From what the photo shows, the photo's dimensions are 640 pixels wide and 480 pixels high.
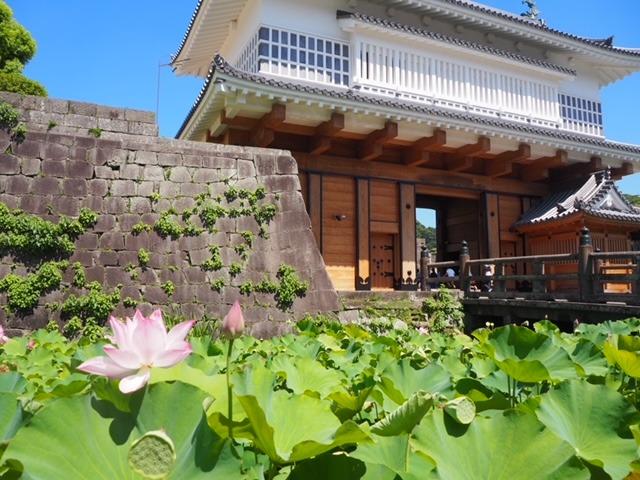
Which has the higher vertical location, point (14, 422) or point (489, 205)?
point (489, 205)

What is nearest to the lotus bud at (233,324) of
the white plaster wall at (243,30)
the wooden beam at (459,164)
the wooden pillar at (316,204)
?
the wooden pillar at (316,204)

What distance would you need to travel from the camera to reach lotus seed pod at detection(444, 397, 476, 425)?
0.83m

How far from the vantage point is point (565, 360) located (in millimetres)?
1582

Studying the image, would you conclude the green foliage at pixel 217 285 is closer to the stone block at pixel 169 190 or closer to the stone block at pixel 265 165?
the stone block at pixel 169 190

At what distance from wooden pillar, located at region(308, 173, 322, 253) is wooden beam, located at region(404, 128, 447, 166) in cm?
229

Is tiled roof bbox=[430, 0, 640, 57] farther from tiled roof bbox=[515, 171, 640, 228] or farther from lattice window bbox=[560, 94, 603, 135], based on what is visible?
tiled roof bbox=[515, 171, 640, 228]

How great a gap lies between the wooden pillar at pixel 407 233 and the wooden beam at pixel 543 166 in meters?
3.50

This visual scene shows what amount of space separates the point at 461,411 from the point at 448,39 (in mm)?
12364

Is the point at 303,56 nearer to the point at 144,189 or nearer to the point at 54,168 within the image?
the point at 144,189

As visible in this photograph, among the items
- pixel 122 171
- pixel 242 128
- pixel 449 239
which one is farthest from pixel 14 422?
pixel 449 239

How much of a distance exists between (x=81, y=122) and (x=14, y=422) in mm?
7881

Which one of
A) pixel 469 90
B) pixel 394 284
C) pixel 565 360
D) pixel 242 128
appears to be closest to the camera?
pixel 565 360

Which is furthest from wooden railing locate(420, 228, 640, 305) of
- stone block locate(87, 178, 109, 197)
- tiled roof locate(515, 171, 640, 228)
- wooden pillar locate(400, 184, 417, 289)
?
stone block locate(87, 178, 109, 197)

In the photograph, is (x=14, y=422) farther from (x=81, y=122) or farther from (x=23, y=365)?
(x=81, y=122)
